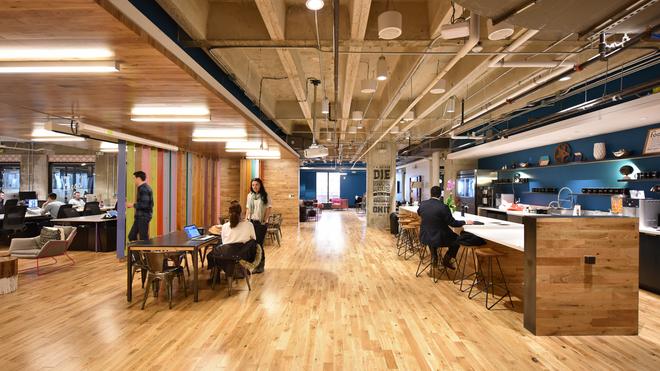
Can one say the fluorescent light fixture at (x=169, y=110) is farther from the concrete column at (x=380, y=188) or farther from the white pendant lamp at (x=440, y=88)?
the concrete column at (x=380, y=188)

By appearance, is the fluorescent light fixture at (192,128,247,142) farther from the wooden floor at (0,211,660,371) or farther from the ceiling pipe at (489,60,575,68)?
the ceiling pipe at (489,60,575,68)

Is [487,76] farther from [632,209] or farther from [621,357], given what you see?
[621,357]

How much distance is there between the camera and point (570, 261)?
3.56 m

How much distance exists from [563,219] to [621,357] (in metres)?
1.34

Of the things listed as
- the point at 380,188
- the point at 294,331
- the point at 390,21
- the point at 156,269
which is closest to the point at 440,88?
the point at 390,21

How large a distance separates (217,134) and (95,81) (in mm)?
3451

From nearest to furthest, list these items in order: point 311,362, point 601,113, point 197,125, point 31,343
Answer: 1. point 311,362
2. point 31,343
3. point 601,113
4. point 197,125

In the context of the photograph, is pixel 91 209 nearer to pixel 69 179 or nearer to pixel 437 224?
pixel 69 179

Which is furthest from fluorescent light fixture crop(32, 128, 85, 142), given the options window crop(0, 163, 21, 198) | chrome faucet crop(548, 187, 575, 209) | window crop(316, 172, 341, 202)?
window crop(316, 172, 341, 202)

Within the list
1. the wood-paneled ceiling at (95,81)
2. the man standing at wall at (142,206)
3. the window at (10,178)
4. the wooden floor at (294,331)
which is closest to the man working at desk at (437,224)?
the wooden floor at (294,331)

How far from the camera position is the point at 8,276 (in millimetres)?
4988

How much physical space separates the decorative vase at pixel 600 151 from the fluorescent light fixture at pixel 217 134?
288 inches

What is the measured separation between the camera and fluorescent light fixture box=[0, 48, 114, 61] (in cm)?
288

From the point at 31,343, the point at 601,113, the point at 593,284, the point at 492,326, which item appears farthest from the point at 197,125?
the point at 601,113
